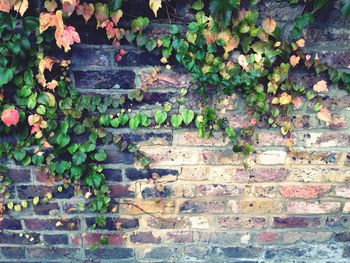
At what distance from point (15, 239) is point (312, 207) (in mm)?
1440

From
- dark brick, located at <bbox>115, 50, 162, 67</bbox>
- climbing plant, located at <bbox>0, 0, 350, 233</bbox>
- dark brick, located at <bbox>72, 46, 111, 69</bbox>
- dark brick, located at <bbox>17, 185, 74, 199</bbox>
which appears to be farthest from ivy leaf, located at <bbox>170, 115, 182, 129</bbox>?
dark brick, located at <bbox>17, 185, 74, 199</bbox>

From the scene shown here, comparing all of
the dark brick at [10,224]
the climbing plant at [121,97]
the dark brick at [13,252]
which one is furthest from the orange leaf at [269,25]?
the dark brick at [13,252]

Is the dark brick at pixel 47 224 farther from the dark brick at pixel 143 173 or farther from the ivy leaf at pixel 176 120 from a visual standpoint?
the ivy leaf at pixel 176 120

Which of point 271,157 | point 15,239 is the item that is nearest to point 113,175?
point 15,239

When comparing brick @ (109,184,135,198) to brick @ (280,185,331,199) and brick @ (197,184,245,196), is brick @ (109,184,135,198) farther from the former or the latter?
brick @ (280,185,331,199)

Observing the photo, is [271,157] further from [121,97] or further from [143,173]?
[121,97]

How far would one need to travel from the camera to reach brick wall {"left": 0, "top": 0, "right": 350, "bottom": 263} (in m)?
1.60

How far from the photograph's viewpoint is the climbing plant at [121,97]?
1.45 metres

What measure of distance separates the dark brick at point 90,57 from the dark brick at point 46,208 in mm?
689

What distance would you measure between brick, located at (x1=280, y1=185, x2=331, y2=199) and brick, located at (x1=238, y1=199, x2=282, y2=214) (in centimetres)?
7

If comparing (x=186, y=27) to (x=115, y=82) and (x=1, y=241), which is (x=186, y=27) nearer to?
(x=115, y=82)

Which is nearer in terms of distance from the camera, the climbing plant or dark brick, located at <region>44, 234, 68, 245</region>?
the climbing plant

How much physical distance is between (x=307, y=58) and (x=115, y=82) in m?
0.78

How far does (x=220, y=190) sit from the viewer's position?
179 cm
